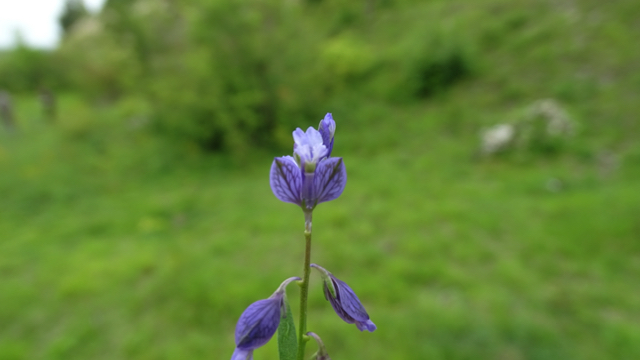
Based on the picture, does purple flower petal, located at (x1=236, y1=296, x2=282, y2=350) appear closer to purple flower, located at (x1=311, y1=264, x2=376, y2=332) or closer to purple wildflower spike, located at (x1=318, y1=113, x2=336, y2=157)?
purple flower, located at (x1=311, y1=264, x2=376, y2=332)

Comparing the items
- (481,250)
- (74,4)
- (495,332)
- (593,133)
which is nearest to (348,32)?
(593,133)

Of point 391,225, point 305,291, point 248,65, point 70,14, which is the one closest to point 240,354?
point 305,291

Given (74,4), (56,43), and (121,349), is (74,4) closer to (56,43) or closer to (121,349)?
(56,43)

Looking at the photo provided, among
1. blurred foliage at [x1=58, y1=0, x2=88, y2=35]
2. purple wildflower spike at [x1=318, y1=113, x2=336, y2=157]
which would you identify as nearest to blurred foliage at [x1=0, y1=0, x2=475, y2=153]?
purple wildflower spike at [x1=318, y1=113, x2=336, y2=157]

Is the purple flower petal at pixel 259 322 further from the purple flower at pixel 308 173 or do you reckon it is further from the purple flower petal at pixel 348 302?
the purple flower at pixel 308 173

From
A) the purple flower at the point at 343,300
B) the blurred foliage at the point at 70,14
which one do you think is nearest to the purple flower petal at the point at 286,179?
the purple flower at the point at 343,300

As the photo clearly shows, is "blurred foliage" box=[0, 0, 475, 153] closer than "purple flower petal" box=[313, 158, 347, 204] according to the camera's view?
No
